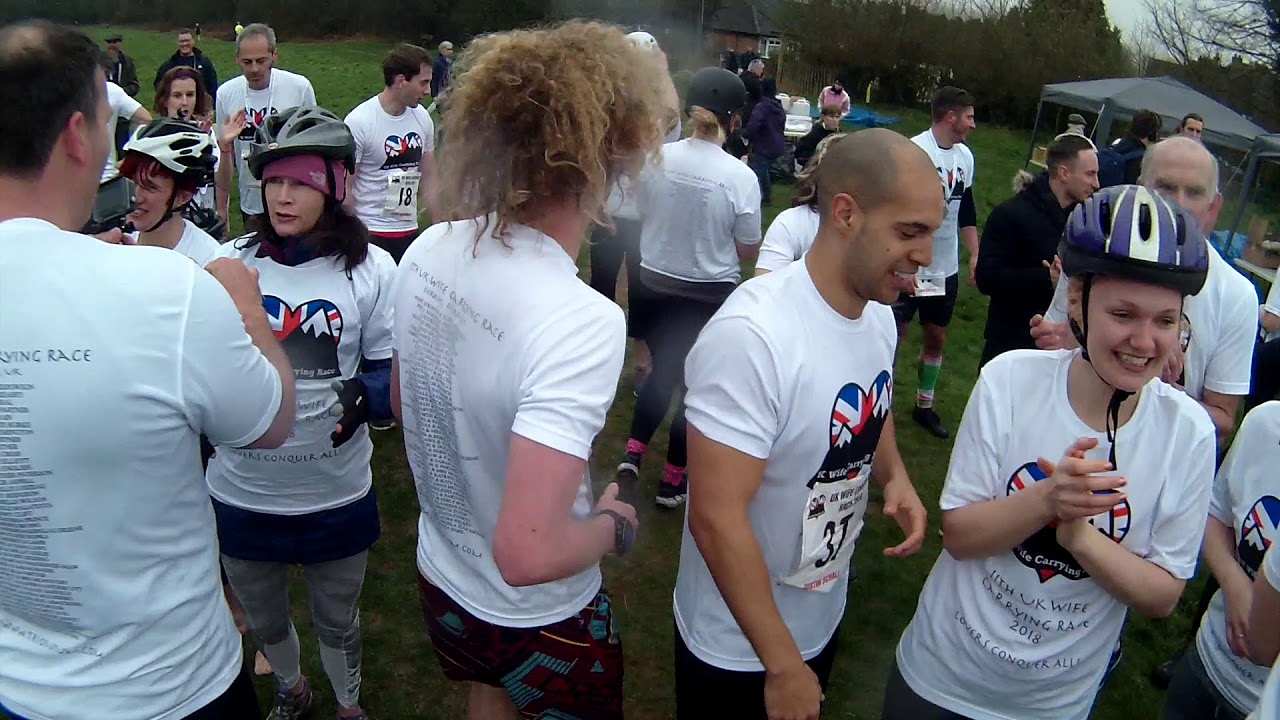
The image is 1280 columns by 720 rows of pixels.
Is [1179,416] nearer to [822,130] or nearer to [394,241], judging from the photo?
[394,241]

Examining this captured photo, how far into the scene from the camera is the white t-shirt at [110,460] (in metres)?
1.47

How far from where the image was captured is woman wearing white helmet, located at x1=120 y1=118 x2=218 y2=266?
2.75 m

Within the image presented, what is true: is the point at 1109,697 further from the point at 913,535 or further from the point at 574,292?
the point at 574,292

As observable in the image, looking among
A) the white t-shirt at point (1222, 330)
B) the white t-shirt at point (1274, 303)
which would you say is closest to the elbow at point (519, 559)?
the white t-shirt at point (1222, 330)

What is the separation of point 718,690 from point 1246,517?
145cm

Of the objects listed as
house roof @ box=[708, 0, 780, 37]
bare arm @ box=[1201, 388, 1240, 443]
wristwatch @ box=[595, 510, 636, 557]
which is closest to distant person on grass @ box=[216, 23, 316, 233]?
wristwatch @ box=[595, 510, 636, 557]

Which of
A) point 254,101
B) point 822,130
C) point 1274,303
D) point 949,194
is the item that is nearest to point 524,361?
point 1274,303

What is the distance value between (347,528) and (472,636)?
997mm

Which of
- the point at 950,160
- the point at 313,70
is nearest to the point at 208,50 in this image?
the point at 313,70

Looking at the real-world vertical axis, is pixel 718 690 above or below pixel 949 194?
below

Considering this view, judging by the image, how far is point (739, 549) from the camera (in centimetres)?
185

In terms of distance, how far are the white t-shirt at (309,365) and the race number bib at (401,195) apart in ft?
10.2

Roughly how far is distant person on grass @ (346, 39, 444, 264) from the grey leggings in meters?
3.25

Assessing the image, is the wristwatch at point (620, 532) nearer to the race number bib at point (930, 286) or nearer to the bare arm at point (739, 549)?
the bare arm at point (739, 549)
